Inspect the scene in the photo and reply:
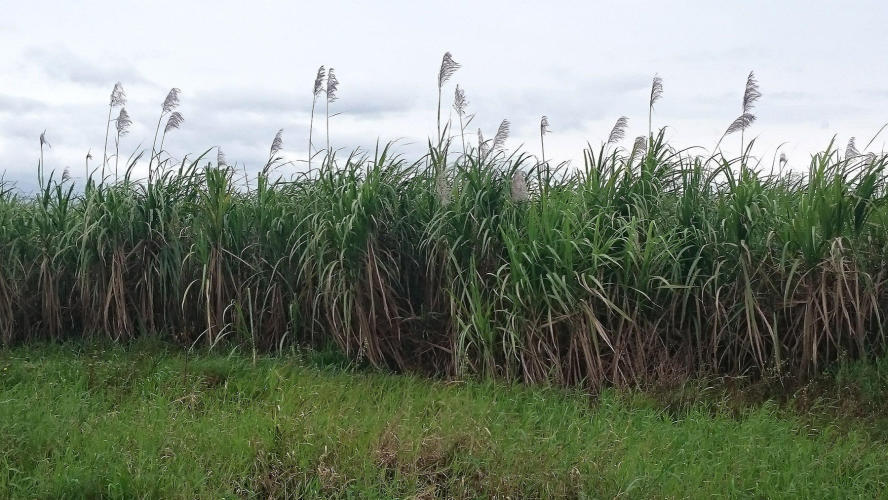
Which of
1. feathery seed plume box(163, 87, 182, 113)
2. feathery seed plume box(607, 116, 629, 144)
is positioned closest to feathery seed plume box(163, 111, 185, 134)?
feathery seed plume box(163, 87, 182, 113)

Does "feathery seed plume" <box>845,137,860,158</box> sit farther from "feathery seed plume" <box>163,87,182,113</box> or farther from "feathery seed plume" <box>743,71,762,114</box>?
"feathery seed plume" <box>163,87,182,113</box>

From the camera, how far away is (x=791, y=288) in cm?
609

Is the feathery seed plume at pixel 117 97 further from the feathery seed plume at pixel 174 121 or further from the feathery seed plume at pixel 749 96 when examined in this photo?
the feathery seed plume at pixel 749 96

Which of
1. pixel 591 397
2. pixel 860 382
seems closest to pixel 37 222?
pixel 591 397

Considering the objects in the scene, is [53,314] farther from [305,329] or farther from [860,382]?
[860,382]

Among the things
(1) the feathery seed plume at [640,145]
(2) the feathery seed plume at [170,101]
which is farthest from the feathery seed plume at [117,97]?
(1) the feathery seed plume at [640,145]

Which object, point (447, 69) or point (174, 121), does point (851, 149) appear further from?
point (174, 121)

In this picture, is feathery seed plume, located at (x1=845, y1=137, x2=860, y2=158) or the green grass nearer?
the green grass

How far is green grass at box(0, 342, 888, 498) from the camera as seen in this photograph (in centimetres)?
413

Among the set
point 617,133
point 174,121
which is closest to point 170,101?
point 174,121

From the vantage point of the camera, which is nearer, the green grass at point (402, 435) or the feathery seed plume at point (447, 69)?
the green grass at point (402, 435)

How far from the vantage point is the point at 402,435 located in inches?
176

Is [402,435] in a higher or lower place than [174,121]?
lower

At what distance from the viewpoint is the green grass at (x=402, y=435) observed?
4133mm
